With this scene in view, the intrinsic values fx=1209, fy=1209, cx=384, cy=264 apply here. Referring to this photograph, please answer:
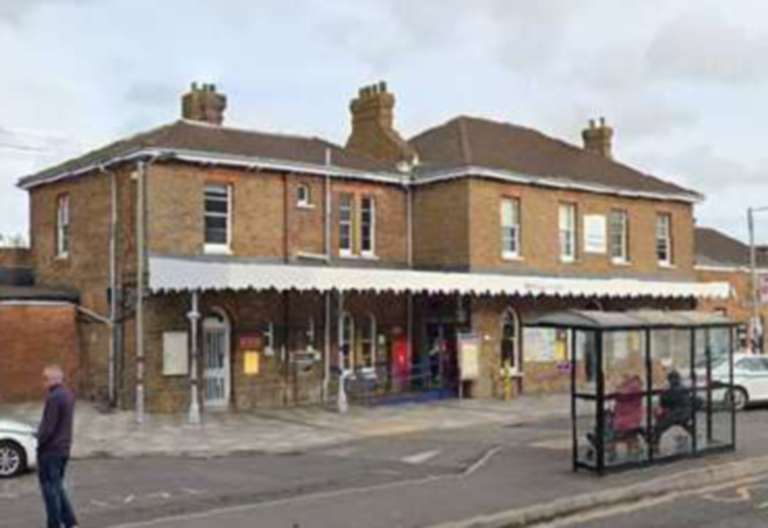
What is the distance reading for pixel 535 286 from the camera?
35.6m

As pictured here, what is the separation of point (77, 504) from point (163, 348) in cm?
1550

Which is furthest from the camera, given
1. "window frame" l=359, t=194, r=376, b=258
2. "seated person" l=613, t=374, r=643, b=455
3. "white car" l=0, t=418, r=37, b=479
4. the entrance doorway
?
"window frame" l=359, t=194, r=376, b=258

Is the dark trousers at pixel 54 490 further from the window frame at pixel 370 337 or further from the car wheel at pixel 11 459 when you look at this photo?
the window frame at pixel 370 337

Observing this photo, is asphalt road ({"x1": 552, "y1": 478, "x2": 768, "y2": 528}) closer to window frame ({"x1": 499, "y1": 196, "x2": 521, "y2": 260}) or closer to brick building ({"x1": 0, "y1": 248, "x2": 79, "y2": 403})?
brick building ({"x1": 0, "y1": 248, "x2": 79, "y2": 403})

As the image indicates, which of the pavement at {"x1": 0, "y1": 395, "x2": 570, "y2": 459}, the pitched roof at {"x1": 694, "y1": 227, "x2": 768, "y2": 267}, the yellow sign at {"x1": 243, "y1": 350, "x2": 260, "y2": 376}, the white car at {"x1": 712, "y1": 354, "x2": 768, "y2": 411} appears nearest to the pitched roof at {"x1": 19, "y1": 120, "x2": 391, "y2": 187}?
the yellow sign at {"x1": 243, "y1": 350, "x2": 260, "y2": 376}

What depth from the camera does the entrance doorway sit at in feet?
104

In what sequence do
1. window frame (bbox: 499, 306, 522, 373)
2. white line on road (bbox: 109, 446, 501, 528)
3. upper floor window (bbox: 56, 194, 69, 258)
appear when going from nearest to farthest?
white line on road (bbox: 109, 446, 501, 528), upper floor window (bbox: 56, 194, 69, 258), window frame (bbox: 499, 306, 522, 373)

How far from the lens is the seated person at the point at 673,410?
18.1 metres

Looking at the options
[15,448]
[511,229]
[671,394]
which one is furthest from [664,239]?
[15,448]

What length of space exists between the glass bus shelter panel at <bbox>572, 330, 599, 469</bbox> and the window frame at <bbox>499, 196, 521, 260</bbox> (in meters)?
19.0

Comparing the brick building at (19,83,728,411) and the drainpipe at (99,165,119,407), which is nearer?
the brick building at (19,83,728,411)

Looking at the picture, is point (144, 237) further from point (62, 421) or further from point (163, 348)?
point (62, 421)

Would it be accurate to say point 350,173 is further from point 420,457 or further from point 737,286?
point 737,286

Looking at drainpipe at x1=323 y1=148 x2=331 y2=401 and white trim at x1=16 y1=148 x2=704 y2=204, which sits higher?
white trim at x1=16 y1=148 x2=704 y2=204
